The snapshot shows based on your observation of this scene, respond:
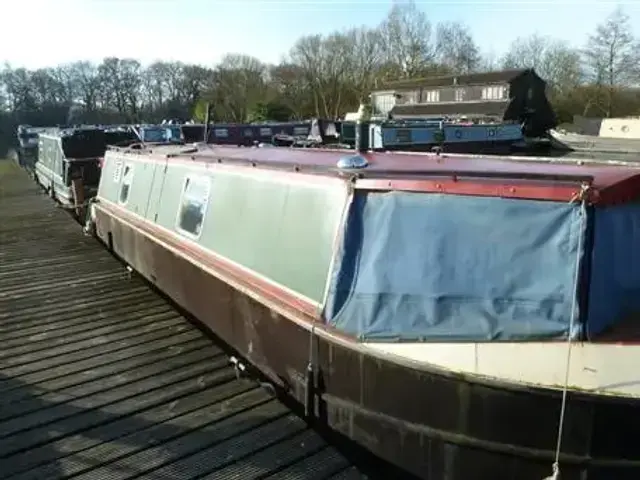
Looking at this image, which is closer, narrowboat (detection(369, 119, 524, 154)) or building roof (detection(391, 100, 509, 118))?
narrowboat (detection(369, 119, 524, 154))

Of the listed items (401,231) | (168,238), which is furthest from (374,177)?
(168,238)

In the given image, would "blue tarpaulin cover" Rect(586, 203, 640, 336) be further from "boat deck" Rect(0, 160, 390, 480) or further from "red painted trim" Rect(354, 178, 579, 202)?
"boat deck" Rect(0, 160, 390, 480)

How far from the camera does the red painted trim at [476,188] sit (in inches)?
125

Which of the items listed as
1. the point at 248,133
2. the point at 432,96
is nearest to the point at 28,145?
the point at 248,133

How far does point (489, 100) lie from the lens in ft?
135

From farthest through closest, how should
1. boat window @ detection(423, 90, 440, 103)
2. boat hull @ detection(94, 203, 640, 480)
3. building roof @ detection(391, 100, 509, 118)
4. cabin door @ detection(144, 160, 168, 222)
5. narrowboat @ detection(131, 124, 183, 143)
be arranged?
boat window @ detection(423, 90, 440, 103) → building roof @ detection(391, 100, 509, 118) → narrowboat @ detection(131, 124, 183, 143) → cabin door @ detection(144, 160, 168, 222) → boat hull @ detection(94, 203, 640, 480)

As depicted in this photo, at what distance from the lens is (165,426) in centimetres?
410

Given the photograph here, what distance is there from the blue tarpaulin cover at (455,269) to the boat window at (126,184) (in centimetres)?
610

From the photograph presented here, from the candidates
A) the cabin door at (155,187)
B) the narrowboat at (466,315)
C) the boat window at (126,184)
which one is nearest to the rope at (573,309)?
the narrowboat at (466,315)

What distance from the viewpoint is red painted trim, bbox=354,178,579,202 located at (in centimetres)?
318

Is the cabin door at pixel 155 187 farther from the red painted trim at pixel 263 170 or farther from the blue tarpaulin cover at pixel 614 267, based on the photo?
the blue tarpaulin cover at pixel 614 267

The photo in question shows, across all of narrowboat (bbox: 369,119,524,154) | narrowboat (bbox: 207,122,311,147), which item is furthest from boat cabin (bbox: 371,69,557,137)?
narrowboat (bbox: 207,122,311,147)

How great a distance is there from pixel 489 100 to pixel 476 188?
4036cm

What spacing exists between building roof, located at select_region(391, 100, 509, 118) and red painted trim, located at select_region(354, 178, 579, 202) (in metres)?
38.1
